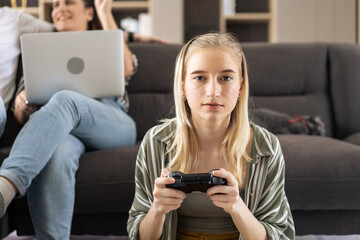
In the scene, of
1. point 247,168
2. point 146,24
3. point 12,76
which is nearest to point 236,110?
point 247,168

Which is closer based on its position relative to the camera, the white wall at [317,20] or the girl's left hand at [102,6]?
the girl's left hand at [102,6]

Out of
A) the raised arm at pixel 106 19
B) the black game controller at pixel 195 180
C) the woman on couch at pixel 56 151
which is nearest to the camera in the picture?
the black game controller at pixel 195 180

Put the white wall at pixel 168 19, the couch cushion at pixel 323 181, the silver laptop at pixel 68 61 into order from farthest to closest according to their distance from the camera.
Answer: the white wall at pixel 168 19
the silver laptop at pixel 68 61
the couch cushion at pixel 323 181

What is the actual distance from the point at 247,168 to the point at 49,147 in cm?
56

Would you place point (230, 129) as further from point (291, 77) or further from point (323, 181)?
point (291, 77)

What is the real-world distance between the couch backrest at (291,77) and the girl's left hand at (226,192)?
3.42ft

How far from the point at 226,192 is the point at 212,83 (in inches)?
10.1

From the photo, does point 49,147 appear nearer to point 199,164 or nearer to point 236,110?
point 199,164

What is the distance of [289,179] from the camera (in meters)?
1.32

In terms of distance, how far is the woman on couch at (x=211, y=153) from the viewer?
3.23 ft

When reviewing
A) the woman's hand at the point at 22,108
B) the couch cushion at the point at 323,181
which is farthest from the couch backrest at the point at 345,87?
the woman's hand at the point at 22,108

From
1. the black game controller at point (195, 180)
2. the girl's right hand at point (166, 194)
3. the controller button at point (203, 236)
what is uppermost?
the black game controller at point (195, 180)

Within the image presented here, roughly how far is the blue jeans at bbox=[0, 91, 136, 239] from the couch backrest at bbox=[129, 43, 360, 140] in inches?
21.2

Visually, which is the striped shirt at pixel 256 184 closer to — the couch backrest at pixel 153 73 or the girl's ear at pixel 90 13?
the couch backrest at pixel 153 73
